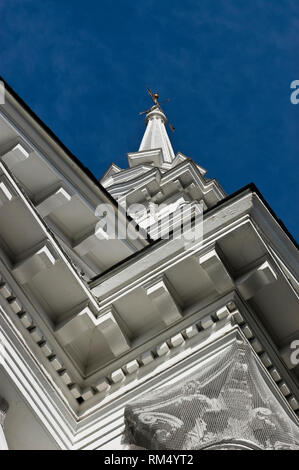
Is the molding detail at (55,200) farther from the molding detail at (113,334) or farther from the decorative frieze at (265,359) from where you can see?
the decorative frieze at (265,359)

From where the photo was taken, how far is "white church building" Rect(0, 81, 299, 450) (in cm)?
1160

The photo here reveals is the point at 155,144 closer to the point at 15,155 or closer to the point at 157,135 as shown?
the point at 157,135

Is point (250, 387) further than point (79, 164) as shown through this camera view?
No

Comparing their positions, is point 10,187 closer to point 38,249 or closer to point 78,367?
point 38,249

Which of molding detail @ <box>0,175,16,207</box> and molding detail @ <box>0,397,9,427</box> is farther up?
molding detail @ <box>0,175,16,207</box>

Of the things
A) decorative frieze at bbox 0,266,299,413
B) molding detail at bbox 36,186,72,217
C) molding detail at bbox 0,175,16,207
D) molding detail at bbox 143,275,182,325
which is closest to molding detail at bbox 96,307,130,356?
decorative frieze at bbox 0,266,299,413

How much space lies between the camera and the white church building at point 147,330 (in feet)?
38.1

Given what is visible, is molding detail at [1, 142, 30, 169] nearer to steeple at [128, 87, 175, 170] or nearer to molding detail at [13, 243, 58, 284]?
molding detail at [13, 243, 58, 284]

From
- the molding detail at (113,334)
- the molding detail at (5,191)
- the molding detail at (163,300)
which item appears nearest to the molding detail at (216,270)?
the molding detail at (163,300)

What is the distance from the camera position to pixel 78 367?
12.7 meters

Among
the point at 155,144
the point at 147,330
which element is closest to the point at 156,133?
the point at 155,144

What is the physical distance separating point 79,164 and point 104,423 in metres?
6.50
